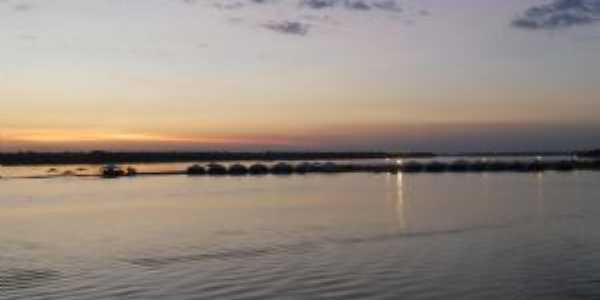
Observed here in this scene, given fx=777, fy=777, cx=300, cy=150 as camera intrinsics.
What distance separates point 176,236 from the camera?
35.0 m

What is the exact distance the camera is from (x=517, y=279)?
861 inches

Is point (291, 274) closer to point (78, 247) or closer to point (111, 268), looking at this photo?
point (111, 268)

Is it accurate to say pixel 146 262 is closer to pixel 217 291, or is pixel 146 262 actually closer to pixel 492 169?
pixel 217 291

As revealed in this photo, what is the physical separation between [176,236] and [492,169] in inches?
3568

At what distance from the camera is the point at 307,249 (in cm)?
2927

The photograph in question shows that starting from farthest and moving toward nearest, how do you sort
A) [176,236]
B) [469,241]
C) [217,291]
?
1. [176,236]
2. [469,241]
3. [217,291]

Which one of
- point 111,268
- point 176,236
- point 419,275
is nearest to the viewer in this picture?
point 419,275

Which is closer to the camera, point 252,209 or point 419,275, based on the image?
point 419,275

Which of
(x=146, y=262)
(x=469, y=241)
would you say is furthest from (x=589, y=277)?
(x=146, y=262)

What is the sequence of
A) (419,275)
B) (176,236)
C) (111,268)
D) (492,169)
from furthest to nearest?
1. (492,169)
2. (176,236)
3. (111,268)
4. (419,275)

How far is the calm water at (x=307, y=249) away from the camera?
822 inches

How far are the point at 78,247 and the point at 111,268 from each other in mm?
6851

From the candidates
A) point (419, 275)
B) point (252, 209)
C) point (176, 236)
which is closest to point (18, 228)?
point (176, 236)

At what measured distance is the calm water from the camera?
2088cm
